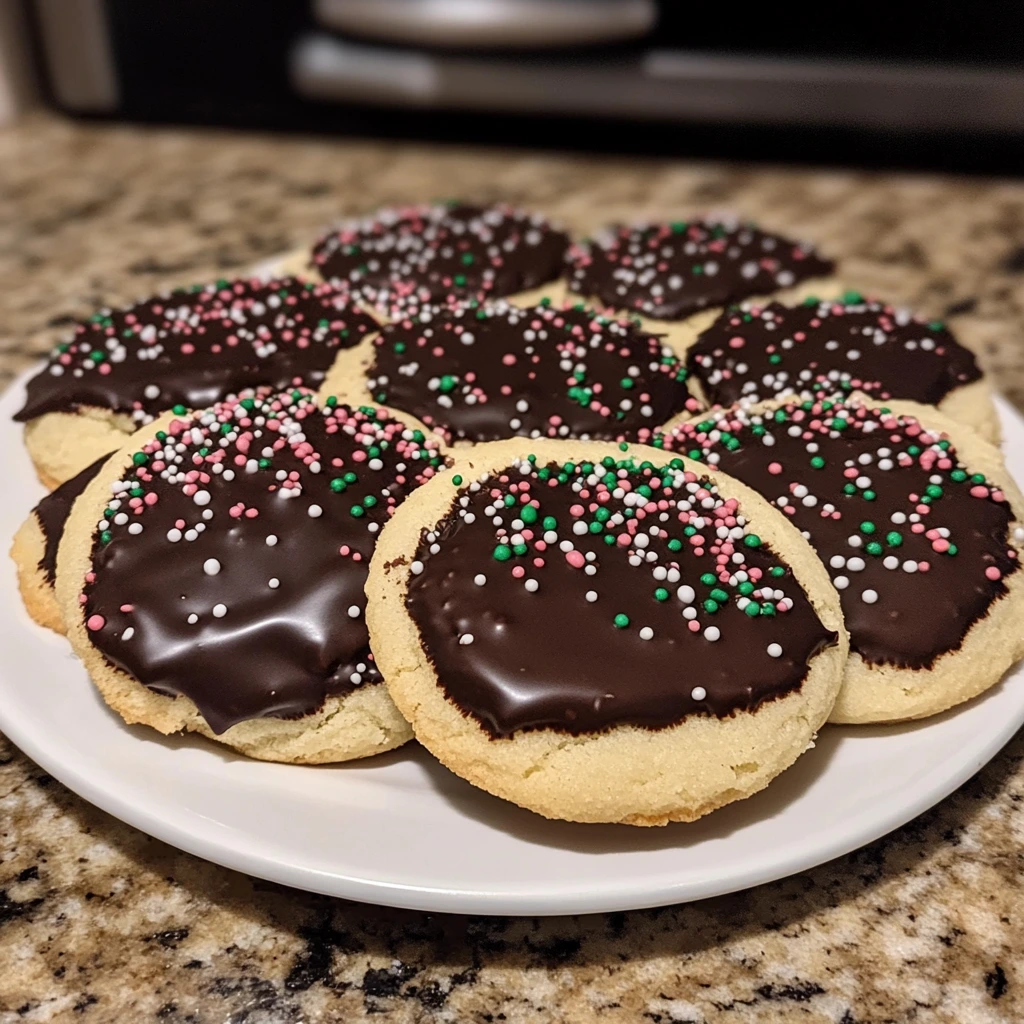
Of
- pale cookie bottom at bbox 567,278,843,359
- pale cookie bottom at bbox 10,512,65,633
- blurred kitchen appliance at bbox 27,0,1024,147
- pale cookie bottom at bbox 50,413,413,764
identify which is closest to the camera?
pale cookie bottom at bbox 50,413,413,764

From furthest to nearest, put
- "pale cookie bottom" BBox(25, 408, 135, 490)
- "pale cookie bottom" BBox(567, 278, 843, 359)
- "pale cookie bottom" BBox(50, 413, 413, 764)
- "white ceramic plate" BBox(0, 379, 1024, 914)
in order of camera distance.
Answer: "pale cookie bottom" BBox(567, 278, 843, 359) < "pale cookie bottom" BBox(25, 408, 135, 490) < "pale cookie bottom" BBox(50, 413, 413, 764) < "white ceramic plate" BBox(0, 379, 1024, 914)

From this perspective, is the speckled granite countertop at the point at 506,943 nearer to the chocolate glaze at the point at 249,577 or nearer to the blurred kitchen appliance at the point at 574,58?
the chocolate glaze at the point at 249,577

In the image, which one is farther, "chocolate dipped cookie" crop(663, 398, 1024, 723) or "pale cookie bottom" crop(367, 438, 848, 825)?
"chocolate dipped cookie" crop(663, 398, 1024, 723)

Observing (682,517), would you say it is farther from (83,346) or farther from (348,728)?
(83,346)

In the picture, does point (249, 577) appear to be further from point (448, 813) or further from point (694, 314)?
point (694, 314)

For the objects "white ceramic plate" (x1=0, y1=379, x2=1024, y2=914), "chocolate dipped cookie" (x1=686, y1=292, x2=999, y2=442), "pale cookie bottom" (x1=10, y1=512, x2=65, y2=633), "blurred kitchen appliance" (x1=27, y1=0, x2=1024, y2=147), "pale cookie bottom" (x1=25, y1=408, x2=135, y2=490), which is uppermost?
"blurred kitchen appliance" (x1=27, y1=0, x2=1024, y2=147)

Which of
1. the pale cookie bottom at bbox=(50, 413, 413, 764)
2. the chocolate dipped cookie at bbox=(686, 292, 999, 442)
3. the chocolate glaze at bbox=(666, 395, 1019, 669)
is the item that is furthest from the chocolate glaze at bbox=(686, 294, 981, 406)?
the pale cookie bottom at bbox=(50, 413, 413, 764)

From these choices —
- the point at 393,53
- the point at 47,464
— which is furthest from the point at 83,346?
the point at 393,53

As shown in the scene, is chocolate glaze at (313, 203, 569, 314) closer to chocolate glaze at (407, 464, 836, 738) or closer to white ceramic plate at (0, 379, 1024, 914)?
chocolate glaze at (407, 464, 836, 738)

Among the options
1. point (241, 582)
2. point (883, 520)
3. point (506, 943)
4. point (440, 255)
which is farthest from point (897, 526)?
point (440, 255)
